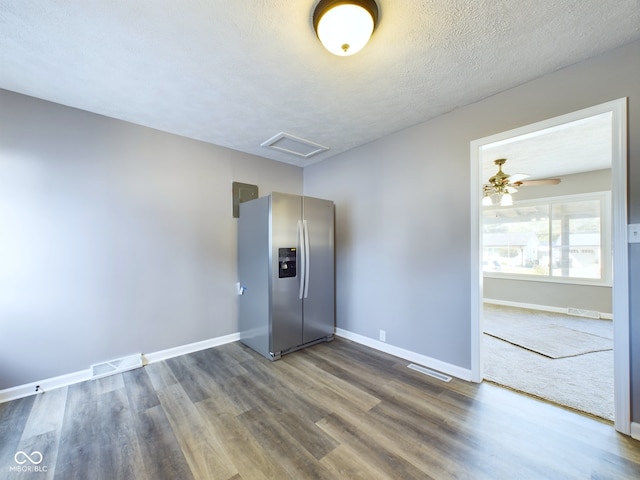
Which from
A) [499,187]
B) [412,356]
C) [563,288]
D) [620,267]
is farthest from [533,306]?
[620,267]

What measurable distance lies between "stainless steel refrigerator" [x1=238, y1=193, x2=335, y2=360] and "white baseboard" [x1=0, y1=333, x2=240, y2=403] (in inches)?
21.2

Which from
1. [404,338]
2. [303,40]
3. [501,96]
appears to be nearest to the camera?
[303,40]

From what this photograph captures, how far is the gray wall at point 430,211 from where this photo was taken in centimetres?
173

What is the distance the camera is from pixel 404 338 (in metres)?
2.84

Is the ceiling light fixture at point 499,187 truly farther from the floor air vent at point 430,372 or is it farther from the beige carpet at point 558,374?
the floor air vent at point 430,372

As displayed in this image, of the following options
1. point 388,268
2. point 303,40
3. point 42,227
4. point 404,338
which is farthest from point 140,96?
point 404,338

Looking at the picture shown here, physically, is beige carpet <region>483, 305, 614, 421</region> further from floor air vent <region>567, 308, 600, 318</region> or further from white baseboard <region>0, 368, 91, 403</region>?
white baseboard <region>0, 368, 91, 403</region>

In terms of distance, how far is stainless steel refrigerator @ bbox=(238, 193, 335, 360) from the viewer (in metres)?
2.83

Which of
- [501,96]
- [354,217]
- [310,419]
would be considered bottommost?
[310,419]

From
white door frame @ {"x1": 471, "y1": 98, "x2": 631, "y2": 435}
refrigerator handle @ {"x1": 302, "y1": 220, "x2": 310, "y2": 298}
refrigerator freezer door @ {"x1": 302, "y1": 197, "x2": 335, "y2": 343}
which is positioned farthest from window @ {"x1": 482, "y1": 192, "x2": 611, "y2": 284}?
refrigerator handle @ {"x1": 302, "y1": 220, "x2": 310, "y2": 298}

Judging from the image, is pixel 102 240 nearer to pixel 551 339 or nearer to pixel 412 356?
pixel 412 356

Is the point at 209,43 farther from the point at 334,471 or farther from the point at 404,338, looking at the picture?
the point at 404,338

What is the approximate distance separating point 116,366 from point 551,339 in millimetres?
5316

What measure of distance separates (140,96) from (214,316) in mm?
2525
